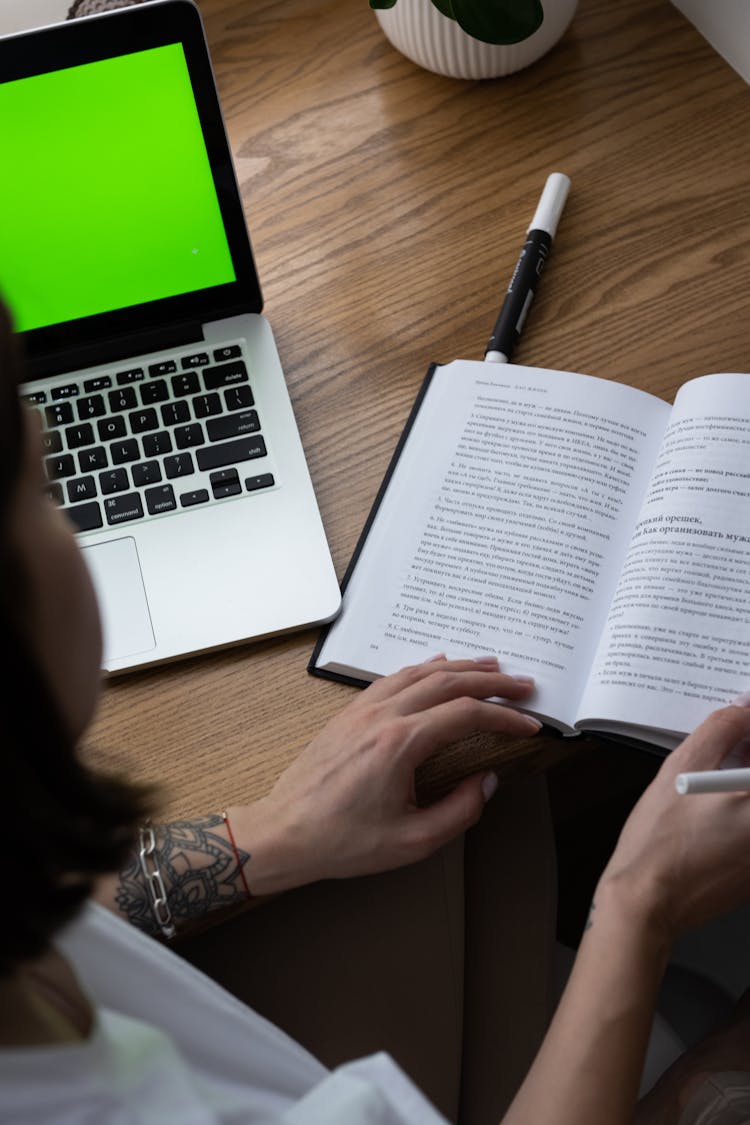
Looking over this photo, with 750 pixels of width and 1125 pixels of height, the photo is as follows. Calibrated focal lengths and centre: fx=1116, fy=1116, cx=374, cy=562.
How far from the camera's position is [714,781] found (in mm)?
613

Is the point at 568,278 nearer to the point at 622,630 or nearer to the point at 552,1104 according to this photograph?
the point at 622,630

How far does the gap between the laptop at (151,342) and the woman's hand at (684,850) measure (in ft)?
0.81

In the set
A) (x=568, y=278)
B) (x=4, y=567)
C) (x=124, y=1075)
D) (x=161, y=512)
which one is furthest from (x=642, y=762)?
(x=4, y=567)

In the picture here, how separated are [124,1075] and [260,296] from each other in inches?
22.6

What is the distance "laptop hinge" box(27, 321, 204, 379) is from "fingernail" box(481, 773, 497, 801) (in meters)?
0.41

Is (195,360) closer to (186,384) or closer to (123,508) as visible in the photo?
(186,384)

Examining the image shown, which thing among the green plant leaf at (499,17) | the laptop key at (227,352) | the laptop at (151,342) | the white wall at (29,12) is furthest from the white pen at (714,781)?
the white wall at (29,12)

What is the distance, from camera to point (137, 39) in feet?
2.41

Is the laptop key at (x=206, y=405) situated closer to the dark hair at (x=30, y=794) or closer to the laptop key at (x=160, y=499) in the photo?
the laptop key at (x=160, y=499)

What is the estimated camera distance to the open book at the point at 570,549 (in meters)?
0.69

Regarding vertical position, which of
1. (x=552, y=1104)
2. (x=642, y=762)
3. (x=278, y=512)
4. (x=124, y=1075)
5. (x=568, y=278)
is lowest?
(x=642, y=762)

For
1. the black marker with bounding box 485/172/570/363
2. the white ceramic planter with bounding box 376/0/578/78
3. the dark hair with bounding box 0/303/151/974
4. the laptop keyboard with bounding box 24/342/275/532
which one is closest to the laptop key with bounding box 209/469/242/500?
the laptop keyboard with bounding box 24/342/275/532

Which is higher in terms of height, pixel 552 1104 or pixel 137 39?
pixel 137 39

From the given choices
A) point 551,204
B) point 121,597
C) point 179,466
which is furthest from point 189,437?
point 551,204
